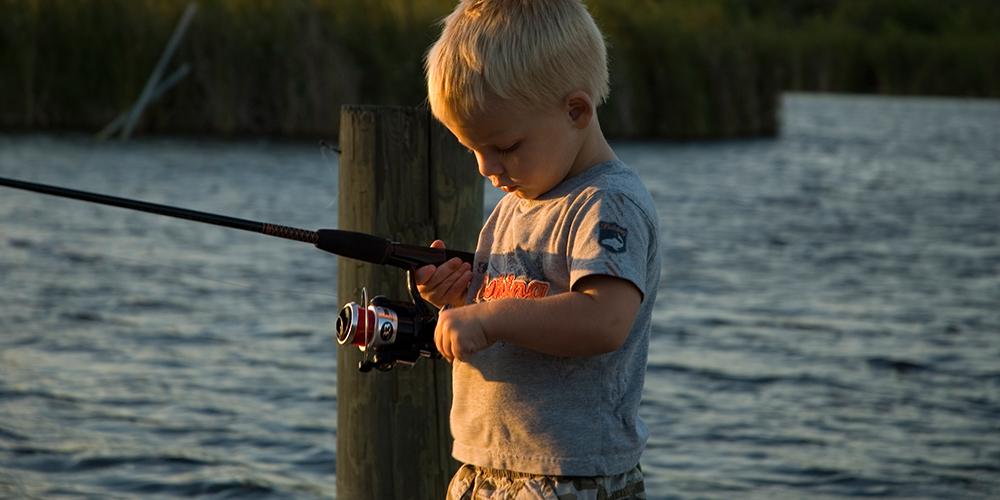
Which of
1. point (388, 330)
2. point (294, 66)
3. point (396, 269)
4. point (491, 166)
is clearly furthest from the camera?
point (294, 66)

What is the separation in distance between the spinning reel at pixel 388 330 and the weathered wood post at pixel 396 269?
70 centimetres

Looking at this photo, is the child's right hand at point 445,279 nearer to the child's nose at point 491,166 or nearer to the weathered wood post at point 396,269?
the child's nose at point 491,166

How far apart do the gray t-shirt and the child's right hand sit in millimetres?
176

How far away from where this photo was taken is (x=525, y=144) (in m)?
1.66

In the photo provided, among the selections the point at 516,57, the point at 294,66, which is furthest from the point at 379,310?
the point at 294,66

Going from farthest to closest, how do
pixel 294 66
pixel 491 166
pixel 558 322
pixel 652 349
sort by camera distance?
pixel 294 66 < pixel 652 349 < pixel 491 166 < pixel 558 322

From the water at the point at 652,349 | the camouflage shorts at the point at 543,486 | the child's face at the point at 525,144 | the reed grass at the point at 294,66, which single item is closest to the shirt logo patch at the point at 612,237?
the child's face at the point at 525,144

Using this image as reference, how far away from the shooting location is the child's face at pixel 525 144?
163 centimetres

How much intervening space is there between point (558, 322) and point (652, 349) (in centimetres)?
424

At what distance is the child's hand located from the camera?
1.57 m

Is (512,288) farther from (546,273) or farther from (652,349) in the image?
(652,349)

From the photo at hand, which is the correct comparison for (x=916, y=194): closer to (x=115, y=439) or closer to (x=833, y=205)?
(x=833, y=205)

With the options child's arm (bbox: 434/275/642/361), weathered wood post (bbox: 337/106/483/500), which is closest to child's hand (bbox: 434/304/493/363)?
child's arm (bbox: 434/275/642/361)

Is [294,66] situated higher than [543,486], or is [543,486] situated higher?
[294,66]
